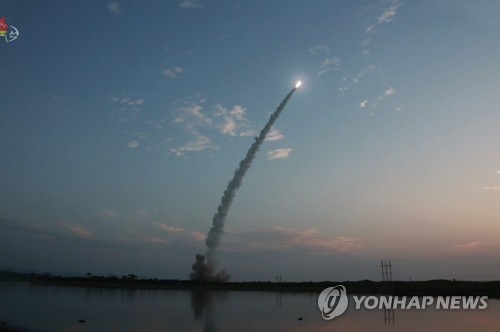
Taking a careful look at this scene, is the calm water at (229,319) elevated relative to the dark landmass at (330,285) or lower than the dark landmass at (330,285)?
lower

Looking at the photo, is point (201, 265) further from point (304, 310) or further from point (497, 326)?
point (497, 326)

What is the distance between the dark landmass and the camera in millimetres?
75062

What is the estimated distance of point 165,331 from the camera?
35.3 m

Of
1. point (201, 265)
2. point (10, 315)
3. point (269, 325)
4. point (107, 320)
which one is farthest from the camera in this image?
point (201, 265)

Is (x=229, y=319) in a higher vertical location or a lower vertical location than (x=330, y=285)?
lower

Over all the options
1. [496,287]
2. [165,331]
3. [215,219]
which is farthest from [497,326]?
[215,219]

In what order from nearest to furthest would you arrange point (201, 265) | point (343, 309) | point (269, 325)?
point (269, 325)
point (343, 309)
point (201, 265)

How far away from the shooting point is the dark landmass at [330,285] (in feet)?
246

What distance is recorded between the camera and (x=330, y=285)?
348 feet

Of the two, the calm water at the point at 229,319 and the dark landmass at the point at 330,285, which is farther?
the dark landmass at the point at 330,285

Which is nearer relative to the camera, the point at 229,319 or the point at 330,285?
the point at 229,319

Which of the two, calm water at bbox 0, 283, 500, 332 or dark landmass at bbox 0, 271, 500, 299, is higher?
dark landmass at bbox 0, 271, 500, 299

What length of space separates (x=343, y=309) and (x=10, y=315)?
34551 millimetres

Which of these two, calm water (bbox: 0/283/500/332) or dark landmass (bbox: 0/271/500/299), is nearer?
calm water (bbox: 0/283/500/332)
